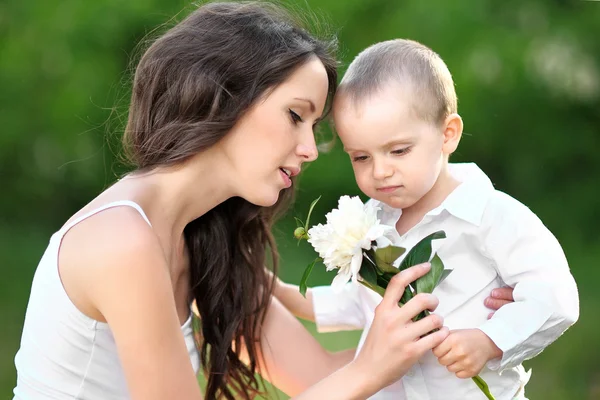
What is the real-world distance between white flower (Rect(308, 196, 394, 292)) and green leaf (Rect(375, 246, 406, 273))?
36mm

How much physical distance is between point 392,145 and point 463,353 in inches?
22.8

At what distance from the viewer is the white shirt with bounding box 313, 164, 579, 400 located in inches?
88.8

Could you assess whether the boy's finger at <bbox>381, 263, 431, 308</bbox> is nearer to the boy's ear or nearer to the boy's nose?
the boy's nose

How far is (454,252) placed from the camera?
95.3 inches

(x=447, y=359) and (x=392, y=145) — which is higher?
(x=392, y=145)

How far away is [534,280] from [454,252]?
0.23m

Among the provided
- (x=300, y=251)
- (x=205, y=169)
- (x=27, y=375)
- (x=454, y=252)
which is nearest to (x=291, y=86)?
(x=205, y=169)

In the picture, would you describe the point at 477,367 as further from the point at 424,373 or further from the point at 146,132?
the point at 146,132

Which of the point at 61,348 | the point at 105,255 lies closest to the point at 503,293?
the point at 105,255

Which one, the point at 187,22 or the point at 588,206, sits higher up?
the point at 187,22

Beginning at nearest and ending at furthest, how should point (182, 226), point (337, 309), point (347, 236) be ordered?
point (347, 236) → point (182, 226) → point (337, 309)

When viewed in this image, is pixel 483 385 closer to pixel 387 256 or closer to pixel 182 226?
pixel 387 256

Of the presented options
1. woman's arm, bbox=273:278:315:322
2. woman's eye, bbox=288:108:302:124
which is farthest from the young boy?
woman's arm, bbox=273:278:315:322

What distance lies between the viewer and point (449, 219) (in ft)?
7.98
